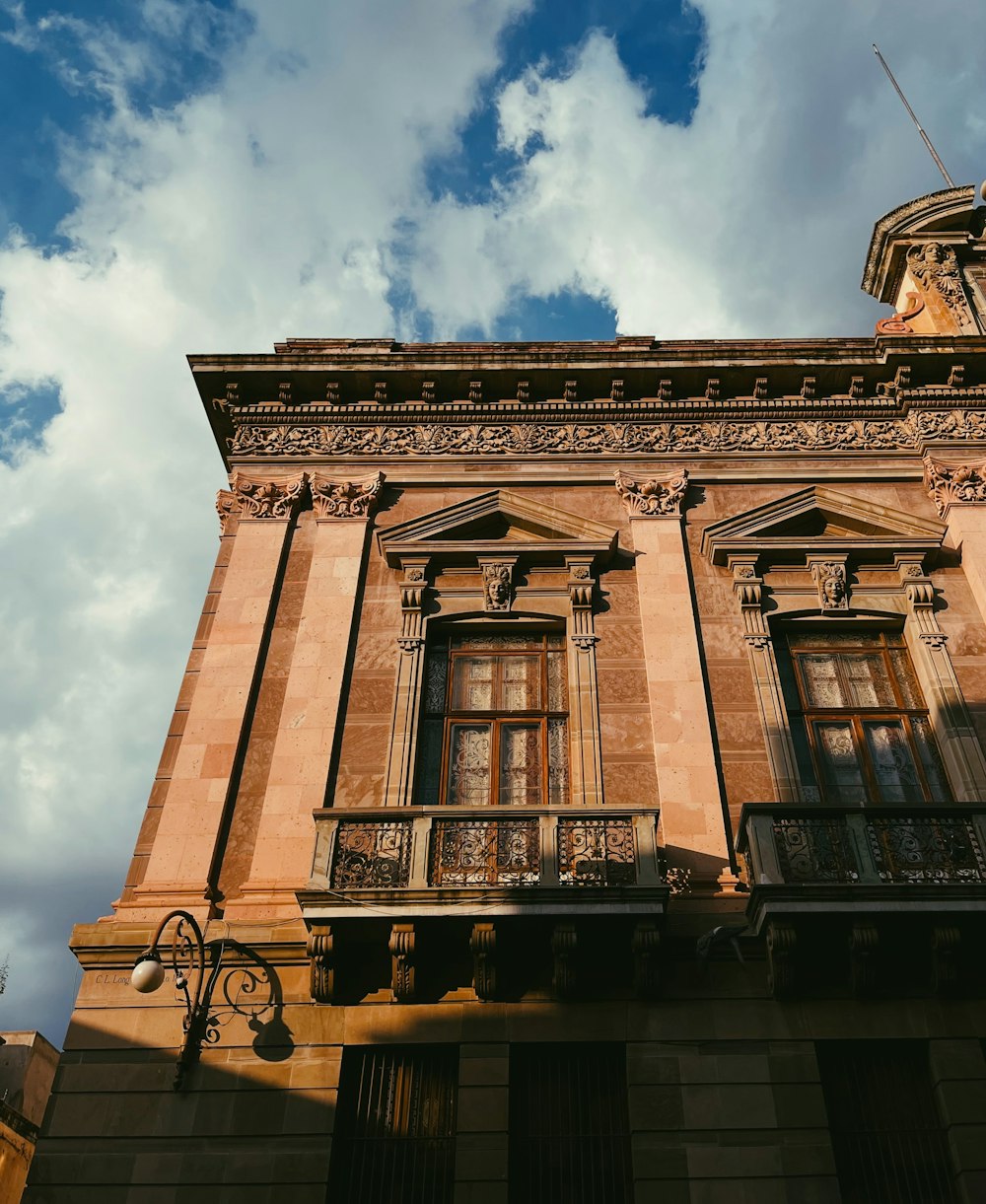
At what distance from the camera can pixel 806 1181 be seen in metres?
10.2

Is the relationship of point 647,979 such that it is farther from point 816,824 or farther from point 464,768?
point 464,768

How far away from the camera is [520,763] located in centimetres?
1401

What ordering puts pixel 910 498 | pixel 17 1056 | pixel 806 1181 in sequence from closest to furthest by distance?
pixel 806 1181
pixel 910 498
pixel 17 1056

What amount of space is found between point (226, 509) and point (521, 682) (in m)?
5.84

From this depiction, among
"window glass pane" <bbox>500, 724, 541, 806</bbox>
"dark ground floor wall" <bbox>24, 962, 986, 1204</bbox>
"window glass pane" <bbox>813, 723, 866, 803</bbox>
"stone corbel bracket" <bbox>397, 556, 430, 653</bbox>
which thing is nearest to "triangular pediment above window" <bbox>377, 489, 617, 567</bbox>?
"stone corbel bracket" <bbox>397, 556, 430, 653</bbox>

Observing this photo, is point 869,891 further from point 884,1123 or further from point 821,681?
point 821,681

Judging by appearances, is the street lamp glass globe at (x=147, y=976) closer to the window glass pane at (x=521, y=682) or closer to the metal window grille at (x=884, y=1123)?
the window glass pane at (x=521, y=682)

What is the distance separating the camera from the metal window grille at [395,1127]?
1052 cm

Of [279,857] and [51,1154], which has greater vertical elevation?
[279,857]

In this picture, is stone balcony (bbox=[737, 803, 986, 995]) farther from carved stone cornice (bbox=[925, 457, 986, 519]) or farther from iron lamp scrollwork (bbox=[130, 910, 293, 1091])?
carved stone cornice (bbox=[925, 457, 986, 519])

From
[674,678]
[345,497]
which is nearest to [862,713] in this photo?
[674,678]

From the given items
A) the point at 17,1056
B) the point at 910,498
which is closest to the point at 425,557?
the point at 910,498

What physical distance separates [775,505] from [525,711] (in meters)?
5.51

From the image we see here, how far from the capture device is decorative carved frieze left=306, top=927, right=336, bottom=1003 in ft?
36.7
